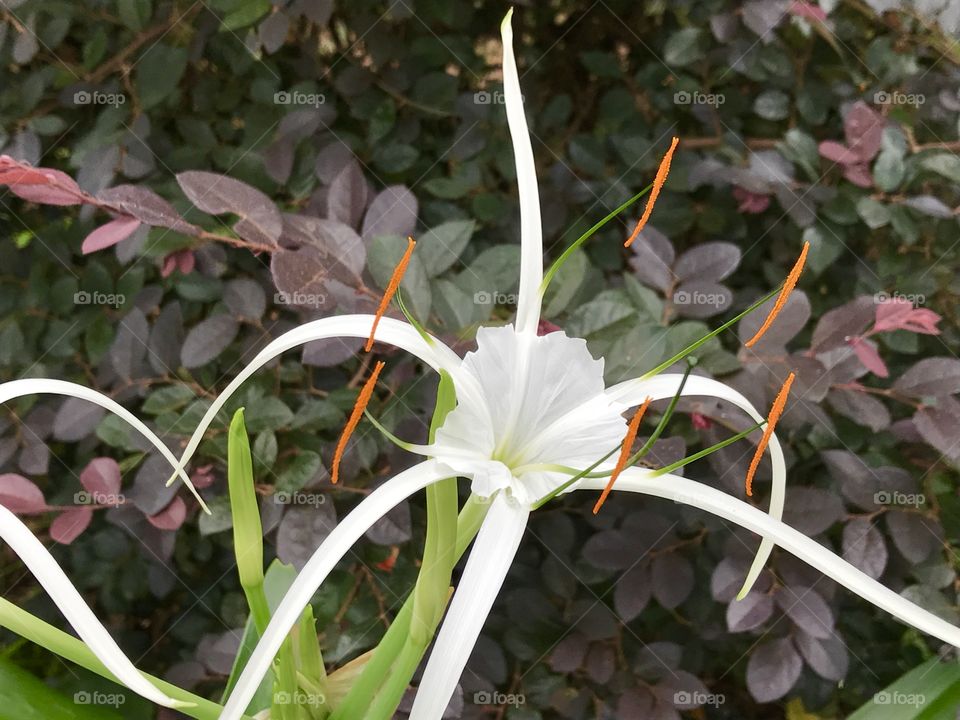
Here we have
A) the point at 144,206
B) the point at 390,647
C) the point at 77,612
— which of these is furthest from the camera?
the point at 144,206

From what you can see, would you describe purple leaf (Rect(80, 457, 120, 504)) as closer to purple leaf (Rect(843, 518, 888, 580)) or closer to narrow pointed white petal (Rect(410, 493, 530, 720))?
narrow pointed white petal (Rect(410, 493, 530, 720))

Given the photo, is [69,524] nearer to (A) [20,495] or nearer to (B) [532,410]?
(A) [20,495]

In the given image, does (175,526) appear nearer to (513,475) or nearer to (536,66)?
(513,475)

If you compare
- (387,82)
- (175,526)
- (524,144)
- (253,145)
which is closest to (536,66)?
(387,82)

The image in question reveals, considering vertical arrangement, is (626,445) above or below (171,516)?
above

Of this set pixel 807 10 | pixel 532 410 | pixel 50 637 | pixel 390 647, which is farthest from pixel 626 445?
pixel 807 10

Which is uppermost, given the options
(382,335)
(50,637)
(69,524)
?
(382,335)

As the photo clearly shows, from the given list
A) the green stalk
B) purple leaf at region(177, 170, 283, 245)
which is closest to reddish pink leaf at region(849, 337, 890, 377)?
the green stalk
